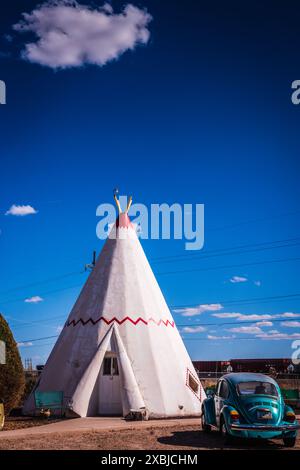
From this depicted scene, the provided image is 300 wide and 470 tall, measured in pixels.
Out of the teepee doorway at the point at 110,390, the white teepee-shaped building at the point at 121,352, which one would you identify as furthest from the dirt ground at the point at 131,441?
the teepee doorway at the point at 110,390

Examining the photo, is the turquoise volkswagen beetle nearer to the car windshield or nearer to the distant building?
the car windshield

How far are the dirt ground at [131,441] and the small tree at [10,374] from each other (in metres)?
2.65

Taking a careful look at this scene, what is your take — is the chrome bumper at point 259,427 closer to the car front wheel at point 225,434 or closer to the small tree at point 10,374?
the car front wheel at point 225,434

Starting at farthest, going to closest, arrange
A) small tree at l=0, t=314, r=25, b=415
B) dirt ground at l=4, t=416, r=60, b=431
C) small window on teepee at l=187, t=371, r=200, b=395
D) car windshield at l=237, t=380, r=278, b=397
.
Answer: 1. small window on teepee at l=187, t=371, r=200, b=395
2. small tree at l=0, t=314, r=25, b=415
3. dirt ground at l=4, t=416, r=60, b=431
4. car windshield at l=237, t=380, r=278, b=397

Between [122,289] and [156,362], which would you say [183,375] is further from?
[122,289]

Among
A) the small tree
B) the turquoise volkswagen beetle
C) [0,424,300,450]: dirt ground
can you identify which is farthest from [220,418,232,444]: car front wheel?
the small tree

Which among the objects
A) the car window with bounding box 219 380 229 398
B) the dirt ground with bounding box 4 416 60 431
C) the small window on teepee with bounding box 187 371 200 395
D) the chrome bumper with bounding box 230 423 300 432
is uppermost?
the car window with bounding box 219 380 229 398

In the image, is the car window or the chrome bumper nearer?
the chrome bumper

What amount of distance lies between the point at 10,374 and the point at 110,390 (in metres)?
3.03

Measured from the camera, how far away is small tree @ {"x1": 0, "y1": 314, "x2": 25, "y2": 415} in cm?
1246

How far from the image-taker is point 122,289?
15680mm

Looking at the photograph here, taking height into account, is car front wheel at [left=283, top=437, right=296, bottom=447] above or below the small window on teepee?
below

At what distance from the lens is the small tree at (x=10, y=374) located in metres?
12.5
